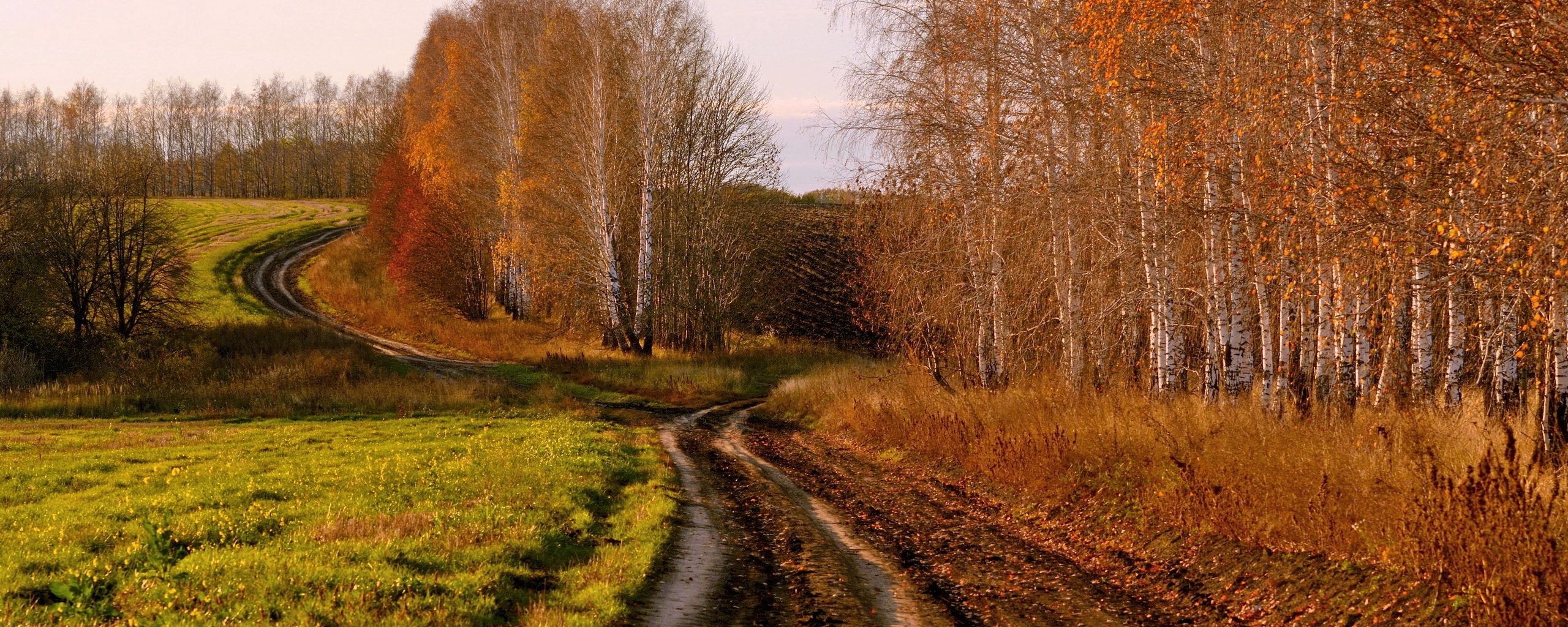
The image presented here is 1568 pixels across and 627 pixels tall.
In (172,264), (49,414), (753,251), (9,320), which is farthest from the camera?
(753,251)

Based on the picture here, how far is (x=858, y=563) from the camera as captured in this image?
34.7 ft

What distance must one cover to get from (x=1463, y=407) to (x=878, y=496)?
25.8 ft

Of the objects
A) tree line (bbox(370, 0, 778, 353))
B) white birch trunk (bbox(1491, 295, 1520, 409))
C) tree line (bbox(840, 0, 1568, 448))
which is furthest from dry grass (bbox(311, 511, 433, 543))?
tree line (bbox(370, 0, 778, 353))

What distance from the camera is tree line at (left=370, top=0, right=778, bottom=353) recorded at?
35.5 metres

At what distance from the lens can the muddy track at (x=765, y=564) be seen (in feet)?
28.3

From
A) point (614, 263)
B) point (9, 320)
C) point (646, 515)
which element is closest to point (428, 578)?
point (646, 515)

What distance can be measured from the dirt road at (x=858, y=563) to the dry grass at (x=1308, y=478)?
1.36m

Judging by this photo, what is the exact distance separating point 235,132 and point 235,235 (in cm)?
5380

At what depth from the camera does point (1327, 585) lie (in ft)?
27.2

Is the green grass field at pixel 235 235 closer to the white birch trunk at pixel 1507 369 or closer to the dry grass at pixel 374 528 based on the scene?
the dry grass at pixel 374 528

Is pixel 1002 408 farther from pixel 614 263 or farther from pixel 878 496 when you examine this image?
pixel 614 263

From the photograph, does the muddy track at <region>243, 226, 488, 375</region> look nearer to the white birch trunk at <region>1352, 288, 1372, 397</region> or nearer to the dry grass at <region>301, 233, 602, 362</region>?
the dry grass at <region>301, 233, 602, 362</region>

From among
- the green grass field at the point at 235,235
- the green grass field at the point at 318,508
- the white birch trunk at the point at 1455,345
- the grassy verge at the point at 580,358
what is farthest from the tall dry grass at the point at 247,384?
the white birch trunk at the point at 1455,345

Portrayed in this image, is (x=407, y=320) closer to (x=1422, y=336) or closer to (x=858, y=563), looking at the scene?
(x=858, y=563)
